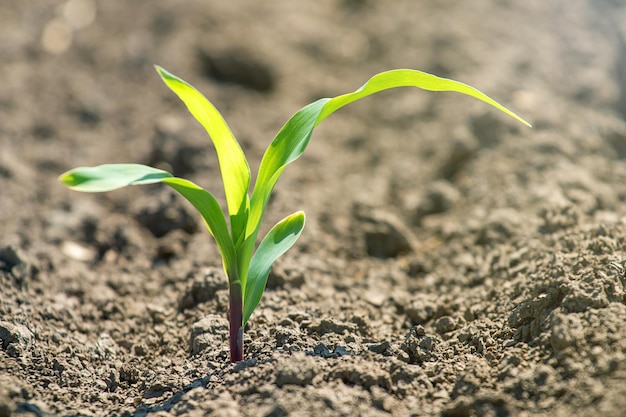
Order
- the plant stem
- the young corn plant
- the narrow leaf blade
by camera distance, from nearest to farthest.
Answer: the narrow leaf blade
the young corn plant
the plant stem

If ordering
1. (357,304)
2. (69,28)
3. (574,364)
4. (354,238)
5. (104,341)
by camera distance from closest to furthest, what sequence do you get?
(574,364) < (104,341) < (357,304) < (354,238) < (69,28)

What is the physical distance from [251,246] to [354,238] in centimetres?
91

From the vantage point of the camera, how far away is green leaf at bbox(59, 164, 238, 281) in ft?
4.18

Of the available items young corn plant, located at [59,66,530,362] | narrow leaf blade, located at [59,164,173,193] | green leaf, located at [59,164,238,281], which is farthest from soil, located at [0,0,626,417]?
narrow leaf blade, located at [59,164,173,193]

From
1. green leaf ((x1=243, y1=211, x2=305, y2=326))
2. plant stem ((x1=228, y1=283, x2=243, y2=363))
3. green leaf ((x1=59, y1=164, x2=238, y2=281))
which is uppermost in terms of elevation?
green leaf ((x1=59, y1=164, x2=238, y2=281))

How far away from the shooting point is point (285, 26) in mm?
3930

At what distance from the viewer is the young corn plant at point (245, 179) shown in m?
1.41

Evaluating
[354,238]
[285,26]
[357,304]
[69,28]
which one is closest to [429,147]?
[354,238]

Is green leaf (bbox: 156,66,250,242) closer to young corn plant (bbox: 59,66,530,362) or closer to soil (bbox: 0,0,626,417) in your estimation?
young corn plant (bbox: 59,66,530,362)

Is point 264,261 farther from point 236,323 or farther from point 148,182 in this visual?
point 148,182

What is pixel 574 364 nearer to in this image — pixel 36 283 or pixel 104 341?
pixel 104 341

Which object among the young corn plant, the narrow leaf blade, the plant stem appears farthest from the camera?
the plant stem

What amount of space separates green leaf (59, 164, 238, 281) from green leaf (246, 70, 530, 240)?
0.07 m

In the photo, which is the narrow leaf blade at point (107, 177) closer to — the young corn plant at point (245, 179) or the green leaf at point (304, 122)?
the young corn plant at point (245, 179)
